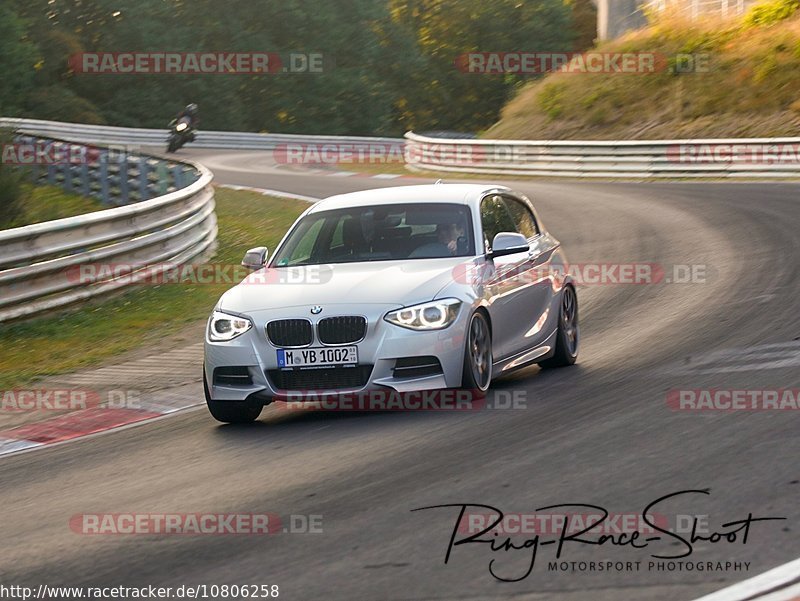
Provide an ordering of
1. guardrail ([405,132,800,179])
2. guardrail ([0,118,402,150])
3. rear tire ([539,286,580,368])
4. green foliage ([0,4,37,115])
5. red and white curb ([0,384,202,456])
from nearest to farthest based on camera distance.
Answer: red and white curb ([0,384,202,456]) → rear tire ([539,286,580,368]) → guardrail ([405,132,800,179]) → guardrail ([0,118,402,150]) → green foliage ([0,4,37,115])

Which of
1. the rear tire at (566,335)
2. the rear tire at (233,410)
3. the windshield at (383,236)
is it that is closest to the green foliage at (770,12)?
the rear tire at (566,335)

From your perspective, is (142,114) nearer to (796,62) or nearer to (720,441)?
(796,62)

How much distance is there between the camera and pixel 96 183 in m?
27.2

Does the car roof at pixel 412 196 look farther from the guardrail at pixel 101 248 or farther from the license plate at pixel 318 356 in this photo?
the guardrail at pixel 101 248

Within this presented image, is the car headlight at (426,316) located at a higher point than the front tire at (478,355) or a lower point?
higher

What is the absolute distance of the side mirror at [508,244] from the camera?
390 inches

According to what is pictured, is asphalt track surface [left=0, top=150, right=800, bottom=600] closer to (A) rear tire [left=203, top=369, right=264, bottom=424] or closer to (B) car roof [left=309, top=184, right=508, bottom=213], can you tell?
(A) rear tire [left=203, top=369, right=264, bottom=424]

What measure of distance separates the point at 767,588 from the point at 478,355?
446 centimetres

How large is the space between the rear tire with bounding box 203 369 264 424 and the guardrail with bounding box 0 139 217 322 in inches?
196

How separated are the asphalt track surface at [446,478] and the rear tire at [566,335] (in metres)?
0.21

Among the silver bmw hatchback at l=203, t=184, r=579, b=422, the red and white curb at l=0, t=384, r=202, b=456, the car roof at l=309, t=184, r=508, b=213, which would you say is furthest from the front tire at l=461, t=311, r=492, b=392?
the red and white curb at l=0, t=384, r=202, b=456

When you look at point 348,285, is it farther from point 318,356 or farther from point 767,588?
point 767,588

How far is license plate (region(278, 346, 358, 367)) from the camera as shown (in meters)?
8.95

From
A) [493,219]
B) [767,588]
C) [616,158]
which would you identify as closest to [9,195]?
Result: [493,219]
